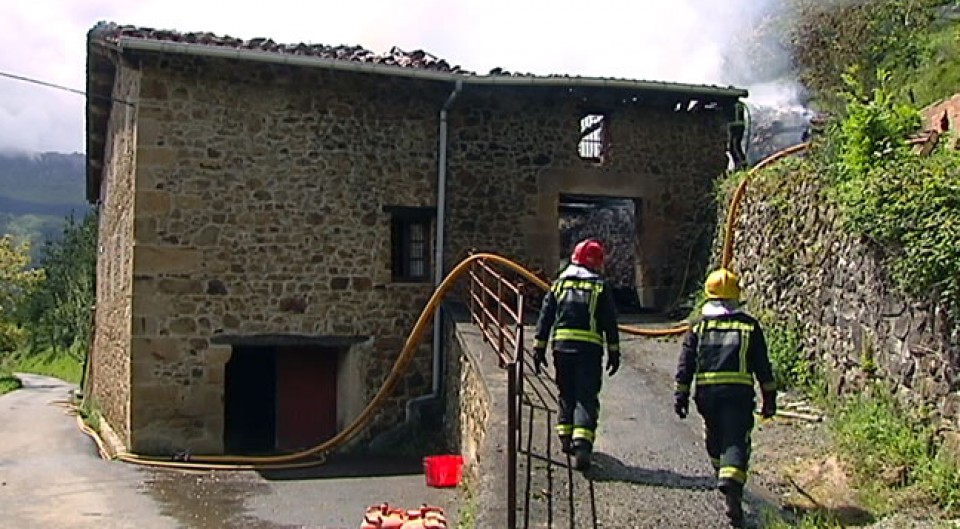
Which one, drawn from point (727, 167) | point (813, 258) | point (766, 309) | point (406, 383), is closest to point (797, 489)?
point (813, 258)

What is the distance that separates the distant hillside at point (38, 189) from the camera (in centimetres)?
14125

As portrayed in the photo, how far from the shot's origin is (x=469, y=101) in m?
13.8

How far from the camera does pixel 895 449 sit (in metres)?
6.64

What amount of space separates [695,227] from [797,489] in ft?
27.6

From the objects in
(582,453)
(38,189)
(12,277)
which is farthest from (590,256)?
(38,189)

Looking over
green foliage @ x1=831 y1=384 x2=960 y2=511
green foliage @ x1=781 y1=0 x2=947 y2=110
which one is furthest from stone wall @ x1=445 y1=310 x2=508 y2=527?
green foliage @ x1=781 y1=0 x2=947 y2=110

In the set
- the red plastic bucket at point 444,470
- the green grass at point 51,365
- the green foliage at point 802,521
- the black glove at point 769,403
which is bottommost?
the green grass at point 51,365

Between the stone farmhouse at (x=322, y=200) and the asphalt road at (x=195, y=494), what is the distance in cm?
109

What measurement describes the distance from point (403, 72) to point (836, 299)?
6485 mm

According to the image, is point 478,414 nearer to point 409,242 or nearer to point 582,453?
point 582,453

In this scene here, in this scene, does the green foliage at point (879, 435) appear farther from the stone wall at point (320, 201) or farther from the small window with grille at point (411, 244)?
the small window with grille at point (411, 244)

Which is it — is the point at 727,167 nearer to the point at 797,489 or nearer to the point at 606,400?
the point at 606,400

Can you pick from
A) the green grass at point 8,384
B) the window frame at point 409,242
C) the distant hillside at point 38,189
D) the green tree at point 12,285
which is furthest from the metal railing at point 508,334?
the distant hillside at point 38,189

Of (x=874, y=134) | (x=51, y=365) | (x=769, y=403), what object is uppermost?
(x=874, y=134)
